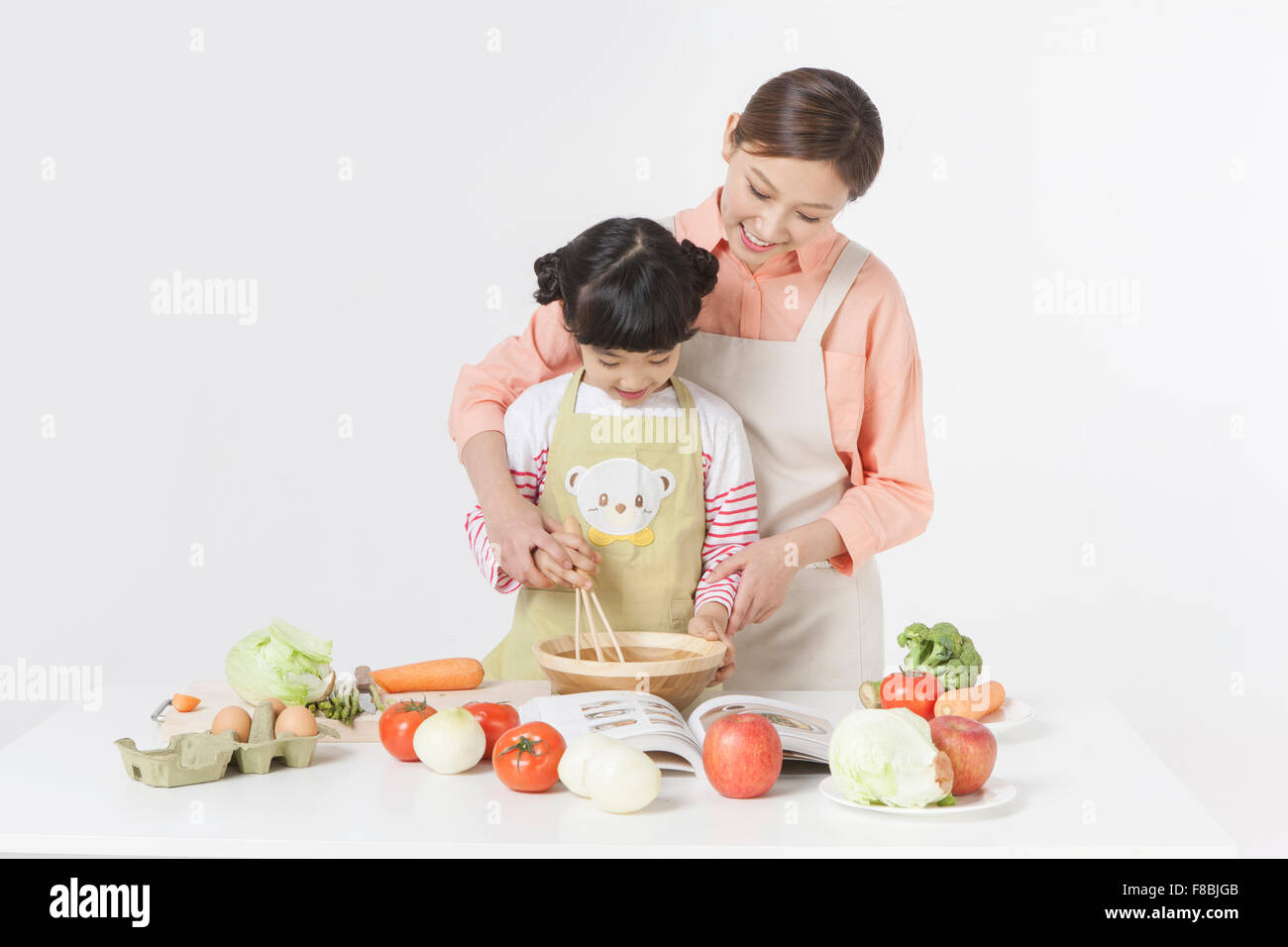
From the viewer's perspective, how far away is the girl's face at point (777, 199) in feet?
8.45

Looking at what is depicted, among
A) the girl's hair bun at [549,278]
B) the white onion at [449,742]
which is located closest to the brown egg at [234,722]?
the white onion at [449,742]

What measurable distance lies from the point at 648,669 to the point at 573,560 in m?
0.38

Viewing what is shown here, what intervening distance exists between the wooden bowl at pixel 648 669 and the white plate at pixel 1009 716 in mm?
454

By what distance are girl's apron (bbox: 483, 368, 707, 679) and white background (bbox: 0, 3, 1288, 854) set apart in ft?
5.94

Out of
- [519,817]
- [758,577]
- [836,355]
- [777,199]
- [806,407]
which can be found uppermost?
[777,199]

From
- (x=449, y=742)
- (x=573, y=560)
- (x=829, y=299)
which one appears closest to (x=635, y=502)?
(x=573, y=560)

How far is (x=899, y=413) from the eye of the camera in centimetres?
293

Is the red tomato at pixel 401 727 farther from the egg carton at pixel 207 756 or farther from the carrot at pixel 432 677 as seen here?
the carrot at pixel 432 677

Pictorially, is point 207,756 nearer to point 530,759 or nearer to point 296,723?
point 296,723

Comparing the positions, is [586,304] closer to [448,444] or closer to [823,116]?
[823,116]

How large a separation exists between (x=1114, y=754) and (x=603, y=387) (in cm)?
117

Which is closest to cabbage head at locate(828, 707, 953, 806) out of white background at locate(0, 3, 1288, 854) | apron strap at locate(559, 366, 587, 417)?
apron strap at locate(559, 366, 587, 417)

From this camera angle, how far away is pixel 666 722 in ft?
6.82
